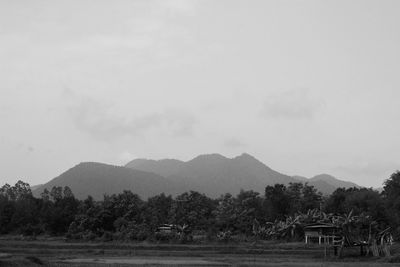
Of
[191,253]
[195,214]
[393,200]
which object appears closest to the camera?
[191,253]

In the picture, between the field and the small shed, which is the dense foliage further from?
the field

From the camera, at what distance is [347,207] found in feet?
217

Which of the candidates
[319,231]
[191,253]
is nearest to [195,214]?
A: [319,231]

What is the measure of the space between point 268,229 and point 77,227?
79.9ft

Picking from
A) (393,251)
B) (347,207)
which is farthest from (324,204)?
(393,251)

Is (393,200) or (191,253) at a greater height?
(393,200)

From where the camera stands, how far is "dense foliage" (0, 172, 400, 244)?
206ft

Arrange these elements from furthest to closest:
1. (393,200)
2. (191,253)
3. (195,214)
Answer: (195,214), (393,200), (191,253)

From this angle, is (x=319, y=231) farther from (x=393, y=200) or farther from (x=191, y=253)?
(x=191, y=253)

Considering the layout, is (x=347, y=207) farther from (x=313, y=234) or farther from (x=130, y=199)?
(x=130, y=199)

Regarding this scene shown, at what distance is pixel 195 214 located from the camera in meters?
72.9

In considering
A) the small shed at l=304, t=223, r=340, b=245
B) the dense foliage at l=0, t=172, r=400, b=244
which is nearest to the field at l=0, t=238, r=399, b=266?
the small shed at l=304, t=223, r=340, b=245

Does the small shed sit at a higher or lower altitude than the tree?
lower

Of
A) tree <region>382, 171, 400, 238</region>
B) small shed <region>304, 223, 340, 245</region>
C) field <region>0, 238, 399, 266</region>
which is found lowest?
field <region>0, 238, 399, 266</region>
